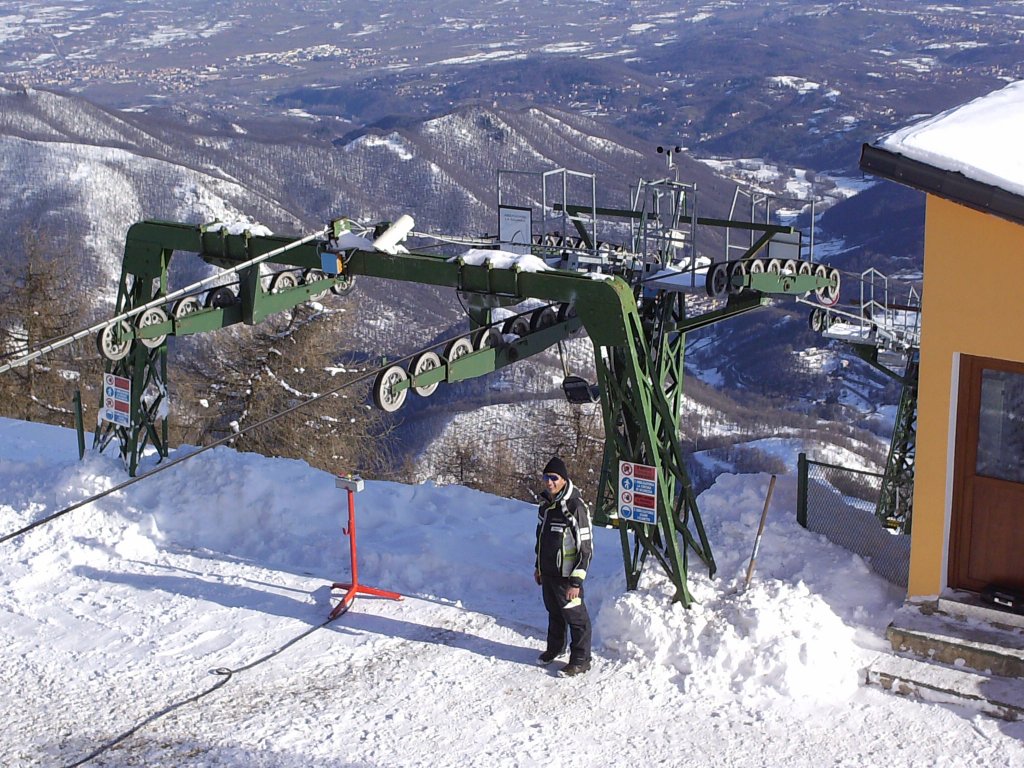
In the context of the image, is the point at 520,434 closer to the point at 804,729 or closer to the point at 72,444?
the point at 72,444

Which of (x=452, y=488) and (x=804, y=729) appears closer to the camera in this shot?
(x=804, y=729)

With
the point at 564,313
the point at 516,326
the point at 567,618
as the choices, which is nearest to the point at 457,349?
the point at 516,326

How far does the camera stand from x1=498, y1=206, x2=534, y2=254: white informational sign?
12320mm

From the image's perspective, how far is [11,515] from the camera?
13.4 m

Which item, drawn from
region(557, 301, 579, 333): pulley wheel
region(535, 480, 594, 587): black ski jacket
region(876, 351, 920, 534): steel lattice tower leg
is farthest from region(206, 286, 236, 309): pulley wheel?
region(876, 351, 920, 534): steel lattice tower leg

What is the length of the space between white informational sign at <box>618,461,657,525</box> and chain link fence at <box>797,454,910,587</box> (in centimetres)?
170

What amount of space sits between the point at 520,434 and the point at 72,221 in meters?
84.1

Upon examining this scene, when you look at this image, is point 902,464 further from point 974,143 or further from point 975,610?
point 974,143

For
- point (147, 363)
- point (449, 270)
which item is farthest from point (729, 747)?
point (147, 363)

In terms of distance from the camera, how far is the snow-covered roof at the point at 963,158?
8.96 m

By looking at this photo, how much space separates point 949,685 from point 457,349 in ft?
16.3

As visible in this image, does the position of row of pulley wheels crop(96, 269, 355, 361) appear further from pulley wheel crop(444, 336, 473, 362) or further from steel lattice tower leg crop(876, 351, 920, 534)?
steel lattice tower leg crop(876, 351, 920, 534)

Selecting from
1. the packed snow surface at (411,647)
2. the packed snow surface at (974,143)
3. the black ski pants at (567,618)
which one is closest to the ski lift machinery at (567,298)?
the packed snow surface at (411,647)

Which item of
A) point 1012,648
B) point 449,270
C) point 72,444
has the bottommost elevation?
point 72,444
